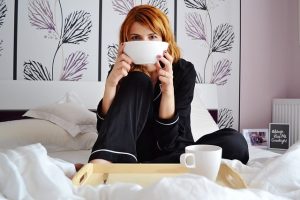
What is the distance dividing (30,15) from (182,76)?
1.22 m

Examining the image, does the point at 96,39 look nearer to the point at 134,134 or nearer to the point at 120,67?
the point at 120,67

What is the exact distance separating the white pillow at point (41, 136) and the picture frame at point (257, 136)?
4.73ft

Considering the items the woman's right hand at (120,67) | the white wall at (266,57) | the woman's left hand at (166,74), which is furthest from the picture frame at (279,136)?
the woman's right hand at (120,67)

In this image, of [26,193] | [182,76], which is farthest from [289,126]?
[26,193]

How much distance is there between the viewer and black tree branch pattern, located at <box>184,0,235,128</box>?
240cm

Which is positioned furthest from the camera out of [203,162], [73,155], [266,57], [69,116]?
[266,57]

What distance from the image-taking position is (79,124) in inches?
62.8

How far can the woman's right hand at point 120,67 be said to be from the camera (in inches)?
40.0

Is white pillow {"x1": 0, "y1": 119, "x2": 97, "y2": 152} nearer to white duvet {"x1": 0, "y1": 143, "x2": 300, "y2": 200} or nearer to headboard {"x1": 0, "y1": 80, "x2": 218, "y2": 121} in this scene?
headboard {"x1": 0, "y1": 80, "x2": 218, "y2": 121}

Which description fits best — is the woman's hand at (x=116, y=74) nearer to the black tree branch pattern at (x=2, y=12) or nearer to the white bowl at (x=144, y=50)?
the white bowl at (x=144, y=50)

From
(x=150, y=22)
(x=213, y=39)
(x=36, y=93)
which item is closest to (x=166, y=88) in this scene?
(x=150, y=22)

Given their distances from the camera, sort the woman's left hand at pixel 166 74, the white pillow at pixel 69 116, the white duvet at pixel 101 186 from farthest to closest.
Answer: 1. the white pillow at pixel 69 116
2. the woman's left hand at pixel 166 74
3. the white duvet at pixel 101 186

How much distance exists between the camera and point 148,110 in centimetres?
109

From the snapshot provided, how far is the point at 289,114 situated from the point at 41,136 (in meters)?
2.03
